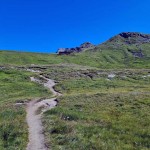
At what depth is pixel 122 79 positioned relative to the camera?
8475 cm

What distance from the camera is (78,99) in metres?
40.4

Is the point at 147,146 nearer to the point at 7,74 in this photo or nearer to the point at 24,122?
the point at 24,122

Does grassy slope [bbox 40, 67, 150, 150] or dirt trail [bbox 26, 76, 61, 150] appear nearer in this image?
grassy slope [bbox 40, 67, 150, 150]

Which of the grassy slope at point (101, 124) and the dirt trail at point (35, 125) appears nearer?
the grassy slope at point (101, 124)

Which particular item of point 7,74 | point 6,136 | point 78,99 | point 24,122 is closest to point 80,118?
point 24,122

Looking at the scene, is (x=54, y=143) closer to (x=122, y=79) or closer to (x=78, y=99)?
(x=78, y=99)

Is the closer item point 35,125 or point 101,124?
point 101,124

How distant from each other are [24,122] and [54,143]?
7.84 metres

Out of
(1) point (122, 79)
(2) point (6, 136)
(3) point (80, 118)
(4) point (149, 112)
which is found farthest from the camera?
(1) point (122, 79)

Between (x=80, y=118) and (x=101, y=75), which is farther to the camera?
(x=101, y=75)

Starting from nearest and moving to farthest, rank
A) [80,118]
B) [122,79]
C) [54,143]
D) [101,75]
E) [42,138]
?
[54,143] < [42,138] < [80,118] < [122,79] < [101,75]

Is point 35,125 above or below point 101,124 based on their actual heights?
below

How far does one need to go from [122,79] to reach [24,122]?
2362 inches

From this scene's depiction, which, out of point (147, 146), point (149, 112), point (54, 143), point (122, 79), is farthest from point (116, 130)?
point (122, 79)
